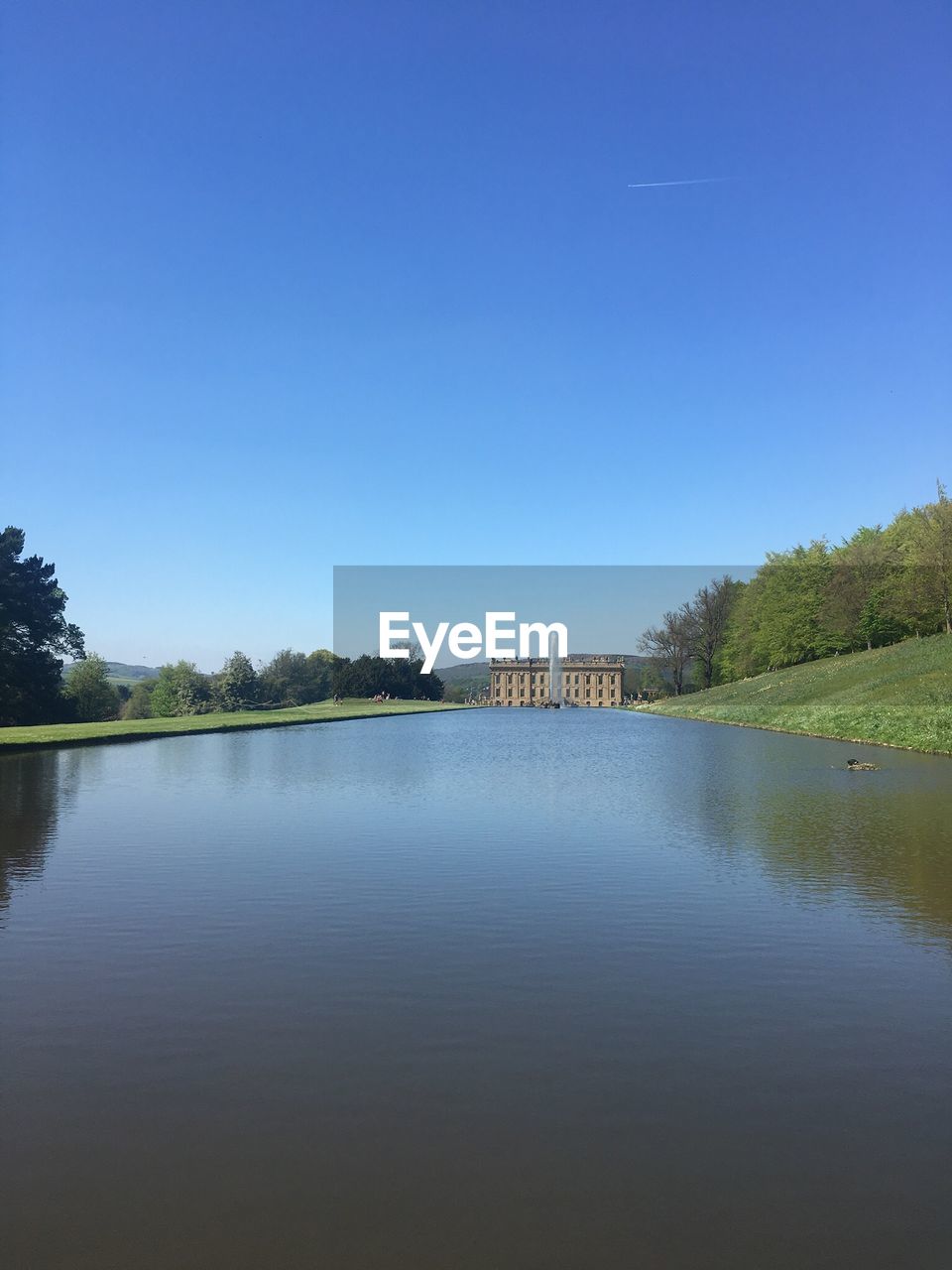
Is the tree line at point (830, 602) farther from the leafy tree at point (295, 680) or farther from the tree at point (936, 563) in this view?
the leafy tree at point (295, 680)

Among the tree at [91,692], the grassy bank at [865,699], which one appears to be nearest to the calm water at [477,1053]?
the grassy bank at [865,699]

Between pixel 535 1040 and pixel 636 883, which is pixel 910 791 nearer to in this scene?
pixel 636 883

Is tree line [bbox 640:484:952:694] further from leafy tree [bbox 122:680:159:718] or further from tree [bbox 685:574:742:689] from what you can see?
leafy tree [bbox 122:680:159:718]

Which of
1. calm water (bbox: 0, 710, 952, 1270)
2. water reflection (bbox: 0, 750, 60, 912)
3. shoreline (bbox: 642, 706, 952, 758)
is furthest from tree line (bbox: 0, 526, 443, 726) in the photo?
calm water (bbox: 0, 710, 952, 1270)

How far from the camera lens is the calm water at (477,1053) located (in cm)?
498

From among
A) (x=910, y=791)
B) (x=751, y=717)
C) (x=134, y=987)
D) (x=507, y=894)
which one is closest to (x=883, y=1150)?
(x=134, y=987)

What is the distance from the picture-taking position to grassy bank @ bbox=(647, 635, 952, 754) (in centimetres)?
4128

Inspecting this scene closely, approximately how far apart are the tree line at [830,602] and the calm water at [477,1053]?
179 feet

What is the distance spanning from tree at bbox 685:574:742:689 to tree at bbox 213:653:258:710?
177ft

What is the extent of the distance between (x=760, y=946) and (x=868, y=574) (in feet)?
248

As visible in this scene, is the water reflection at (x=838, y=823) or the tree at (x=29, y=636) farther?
the tree at (x=29, y=636)

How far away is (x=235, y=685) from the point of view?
321 ft

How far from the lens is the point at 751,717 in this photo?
221 ft

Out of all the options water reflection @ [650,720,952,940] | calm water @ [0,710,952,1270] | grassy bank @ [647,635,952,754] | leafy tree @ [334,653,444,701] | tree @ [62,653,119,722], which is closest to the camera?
calm water @ [0,710,952,1270]
